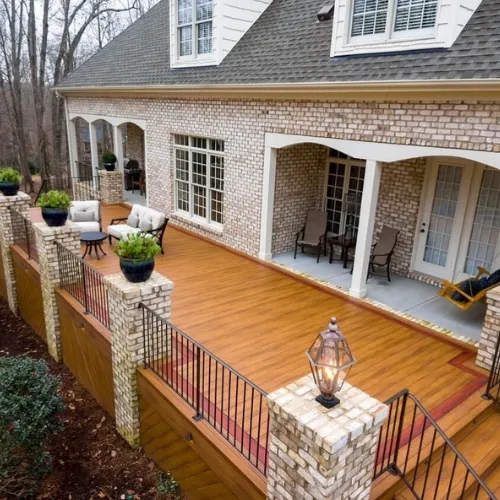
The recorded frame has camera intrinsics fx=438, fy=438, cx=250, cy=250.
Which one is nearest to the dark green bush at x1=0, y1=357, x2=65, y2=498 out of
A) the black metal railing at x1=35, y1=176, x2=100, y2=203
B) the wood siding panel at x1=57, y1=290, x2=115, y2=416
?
the wood siding panel at x1=57, y1=290, x2=115, y2=416

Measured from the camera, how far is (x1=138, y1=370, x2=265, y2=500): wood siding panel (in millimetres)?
4145

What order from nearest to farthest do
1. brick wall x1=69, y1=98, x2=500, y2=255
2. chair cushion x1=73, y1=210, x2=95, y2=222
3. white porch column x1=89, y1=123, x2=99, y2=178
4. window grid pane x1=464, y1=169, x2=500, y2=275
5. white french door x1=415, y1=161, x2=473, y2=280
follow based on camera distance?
brick wall x1=69, y1=98, x2=500, y2=255 → window grid pane x1=464, y1=169, x2=500, y2=275 → white french door x1=415, y1=161, x2=473, y2=280 → chair cushion x1=73, y1=210, x2=95, y2=222 → white porch column x1=89, y1=123, x2=99, y2=178

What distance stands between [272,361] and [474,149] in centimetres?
370

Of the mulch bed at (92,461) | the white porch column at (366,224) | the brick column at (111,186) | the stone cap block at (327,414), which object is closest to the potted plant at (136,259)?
the mulch bed at (92,461)

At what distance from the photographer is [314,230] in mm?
9383

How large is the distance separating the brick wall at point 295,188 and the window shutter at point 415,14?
305cm

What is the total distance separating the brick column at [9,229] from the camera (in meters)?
9.70

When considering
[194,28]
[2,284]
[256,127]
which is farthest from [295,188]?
[2,284]

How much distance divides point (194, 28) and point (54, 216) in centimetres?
562

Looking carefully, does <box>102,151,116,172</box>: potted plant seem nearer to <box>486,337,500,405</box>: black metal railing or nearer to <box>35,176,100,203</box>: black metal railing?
<box>35,176,100,203</box>: black metal railing

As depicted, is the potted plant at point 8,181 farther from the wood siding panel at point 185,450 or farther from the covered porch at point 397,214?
the wood siding panel at point 185,450

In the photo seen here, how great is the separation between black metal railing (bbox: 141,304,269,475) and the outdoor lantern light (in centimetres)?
68

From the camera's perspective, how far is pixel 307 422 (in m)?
2.94

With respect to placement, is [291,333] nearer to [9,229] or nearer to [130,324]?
[130,324]
